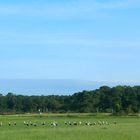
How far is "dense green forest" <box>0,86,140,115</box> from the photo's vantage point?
5002 inches

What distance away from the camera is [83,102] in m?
135

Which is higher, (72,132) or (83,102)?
(83,102)

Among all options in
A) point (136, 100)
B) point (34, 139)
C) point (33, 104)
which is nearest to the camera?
point (34, 139)

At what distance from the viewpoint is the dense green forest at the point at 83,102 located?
417ft

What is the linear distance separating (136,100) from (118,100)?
3.98 m

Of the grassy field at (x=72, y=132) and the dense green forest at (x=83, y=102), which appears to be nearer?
the grassy field at (x=72, y=132)

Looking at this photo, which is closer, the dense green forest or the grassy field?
the grassy field

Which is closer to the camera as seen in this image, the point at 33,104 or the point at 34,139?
the point at 34,139

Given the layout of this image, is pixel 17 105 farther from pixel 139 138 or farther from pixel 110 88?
pixel 139 138

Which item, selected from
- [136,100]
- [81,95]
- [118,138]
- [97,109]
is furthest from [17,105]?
[118,138]

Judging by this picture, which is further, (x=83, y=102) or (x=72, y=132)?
(x=83, y=102)

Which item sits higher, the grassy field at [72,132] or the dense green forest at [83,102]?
the dense green forest at [83,102]

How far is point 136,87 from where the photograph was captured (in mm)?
140500

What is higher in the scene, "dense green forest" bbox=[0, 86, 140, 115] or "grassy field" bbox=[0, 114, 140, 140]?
"dense green forest" bbox=[0, 86, 140, 115]
